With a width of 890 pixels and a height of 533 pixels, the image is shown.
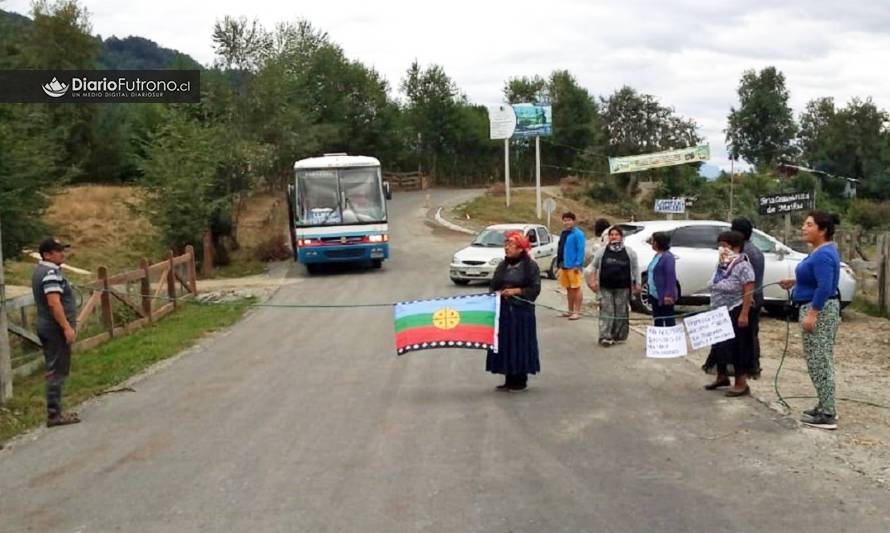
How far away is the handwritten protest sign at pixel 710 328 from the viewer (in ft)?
28.5

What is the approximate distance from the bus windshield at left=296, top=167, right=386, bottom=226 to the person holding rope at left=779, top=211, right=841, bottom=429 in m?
18.0

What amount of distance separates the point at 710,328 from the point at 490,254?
12.2 metres

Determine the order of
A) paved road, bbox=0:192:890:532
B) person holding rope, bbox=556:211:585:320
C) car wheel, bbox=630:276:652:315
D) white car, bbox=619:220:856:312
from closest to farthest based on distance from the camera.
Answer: paved road, bbox=0:192:890:532, person holding rope, bbox=556:211:585:320, white car, bbox=619:220:856:312, car wheel, bbox=630:276:652:315

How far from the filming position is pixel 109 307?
14.3 metres

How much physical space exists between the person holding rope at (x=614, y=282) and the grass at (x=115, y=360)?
5.50m

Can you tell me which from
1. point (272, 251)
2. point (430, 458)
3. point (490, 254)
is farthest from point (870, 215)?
point (430, 458)

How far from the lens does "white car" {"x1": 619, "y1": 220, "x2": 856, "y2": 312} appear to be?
15.0 meters

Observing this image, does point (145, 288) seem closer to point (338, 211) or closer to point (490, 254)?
point (490, 254)

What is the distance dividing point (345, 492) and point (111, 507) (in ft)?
5.05

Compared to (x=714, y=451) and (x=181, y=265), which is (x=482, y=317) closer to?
(x=714, y=451)

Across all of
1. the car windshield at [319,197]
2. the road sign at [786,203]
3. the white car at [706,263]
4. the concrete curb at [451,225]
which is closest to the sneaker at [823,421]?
the white car at [706,263]

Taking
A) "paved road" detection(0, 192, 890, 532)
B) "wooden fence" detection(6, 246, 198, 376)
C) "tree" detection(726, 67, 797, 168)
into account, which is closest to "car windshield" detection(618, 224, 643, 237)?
"paved road" detection(0, 192, 890, 532)

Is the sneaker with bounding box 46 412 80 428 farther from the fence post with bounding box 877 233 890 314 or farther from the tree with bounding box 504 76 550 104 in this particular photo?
the tree with bounding box 504 76 550 104

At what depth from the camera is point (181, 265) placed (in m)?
19.6
